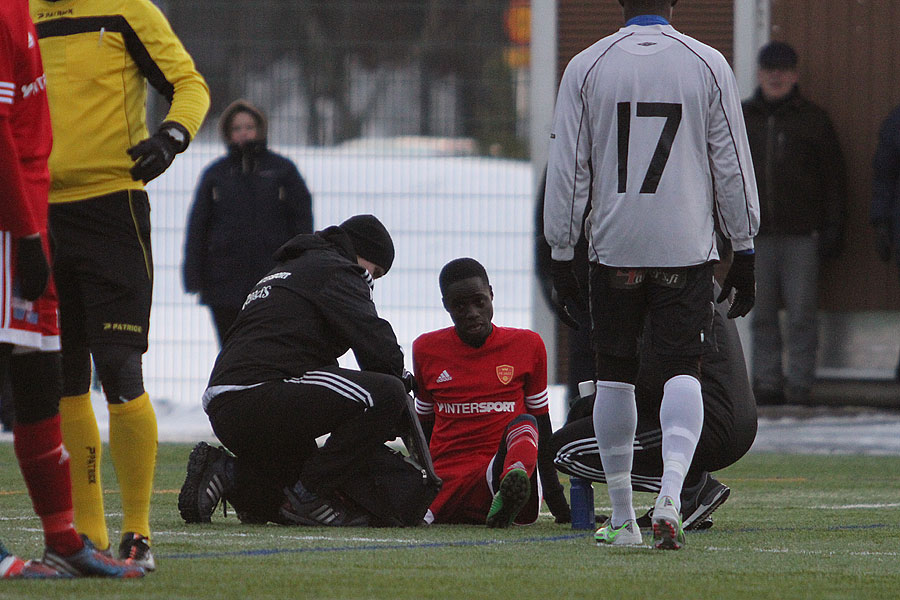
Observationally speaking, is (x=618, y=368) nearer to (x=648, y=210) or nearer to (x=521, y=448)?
(x=648, y=210)

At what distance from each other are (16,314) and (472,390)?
244 cm

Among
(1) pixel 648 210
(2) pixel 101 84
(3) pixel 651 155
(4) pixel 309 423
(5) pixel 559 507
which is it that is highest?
(2) pixel 101 84

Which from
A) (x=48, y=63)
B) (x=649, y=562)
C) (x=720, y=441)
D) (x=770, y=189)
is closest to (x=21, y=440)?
(x=48, y=63)

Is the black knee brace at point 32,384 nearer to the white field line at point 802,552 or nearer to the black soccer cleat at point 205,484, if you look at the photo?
the black soccer cleat at point 205,484

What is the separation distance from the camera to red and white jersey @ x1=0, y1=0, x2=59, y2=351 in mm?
3646

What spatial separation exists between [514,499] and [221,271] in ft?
14.7

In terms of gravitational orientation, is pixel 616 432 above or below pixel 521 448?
above

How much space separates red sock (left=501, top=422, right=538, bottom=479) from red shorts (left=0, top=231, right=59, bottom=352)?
1.99 m

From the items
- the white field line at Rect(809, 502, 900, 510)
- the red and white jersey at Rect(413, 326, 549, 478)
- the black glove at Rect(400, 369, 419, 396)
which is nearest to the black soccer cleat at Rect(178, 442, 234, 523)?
the black glove at Rect(400, 369, 419, 396)

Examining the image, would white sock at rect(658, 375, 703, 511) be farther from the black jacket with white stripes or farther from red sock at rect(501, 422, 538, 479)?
the black jacket with white stripes

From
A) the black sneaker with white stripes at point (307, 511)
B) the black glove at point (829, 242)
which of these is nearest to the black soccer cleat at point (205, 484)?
the black sneaker with white stripes at point (307, 511)

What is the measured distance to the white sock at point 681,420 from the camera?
4770 millimetres

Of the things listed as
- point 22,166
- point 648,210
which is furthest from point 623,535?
point 22,166

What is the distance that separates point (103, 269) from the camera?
169 inches
